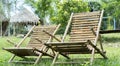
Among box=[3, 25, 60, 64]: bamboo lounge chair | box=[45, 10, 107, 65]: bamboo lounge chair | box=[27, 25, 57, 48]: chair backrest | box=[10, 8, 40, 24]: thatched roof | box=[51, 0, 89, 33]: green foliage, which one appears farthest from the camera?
box=[10, 8, 40, 24]: thatched roof

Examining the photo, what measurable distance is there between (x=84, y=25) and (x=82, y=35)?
11.7 inches

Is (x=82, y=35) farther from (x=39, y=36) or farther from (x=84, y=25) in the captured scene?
(x=39, y=36)

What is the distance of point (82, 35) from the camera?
827 centimetres

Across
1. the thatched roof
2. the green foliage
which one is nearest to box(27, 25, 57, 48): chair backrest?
the green foliage

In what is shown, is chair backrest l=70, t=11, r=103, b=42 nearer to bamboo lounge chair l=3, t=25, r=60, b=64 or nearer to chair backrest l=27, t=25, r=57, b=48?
bamboo lounge chair l=3, t=25, r=60, b=64

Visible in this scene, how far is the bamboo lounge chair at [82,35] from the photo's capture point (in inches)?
289

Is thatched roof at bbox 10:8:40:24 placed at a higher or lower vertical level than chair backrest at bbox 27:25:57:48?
lower

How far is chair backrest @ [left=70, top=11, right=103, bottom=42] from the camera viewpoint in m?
8.16

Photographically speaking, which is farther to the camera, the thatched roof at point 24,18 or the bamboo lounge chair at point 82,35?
the thatched roof at point 24,18

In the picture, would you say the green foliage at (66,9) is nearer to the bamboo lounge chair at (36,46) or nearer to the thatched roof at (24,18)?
the bamboo lounge chair at (36,46)

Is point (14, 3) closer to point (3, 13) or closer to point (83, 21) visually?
point (3, 13)

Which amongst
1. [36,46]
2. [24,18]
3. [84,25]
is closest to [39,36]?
[36,46]

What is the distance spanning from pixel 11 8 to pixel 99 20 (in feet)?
122

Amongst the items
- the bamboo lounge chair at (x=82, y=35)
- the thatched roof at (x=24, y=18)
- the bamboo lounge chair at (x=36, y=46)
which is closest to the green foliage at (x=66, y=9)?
the bamboo lounge chair at (x=36, y=46)
